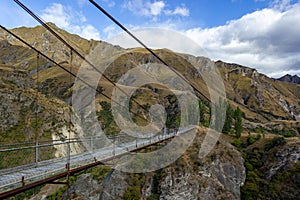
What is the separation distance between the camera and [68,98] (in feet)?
240

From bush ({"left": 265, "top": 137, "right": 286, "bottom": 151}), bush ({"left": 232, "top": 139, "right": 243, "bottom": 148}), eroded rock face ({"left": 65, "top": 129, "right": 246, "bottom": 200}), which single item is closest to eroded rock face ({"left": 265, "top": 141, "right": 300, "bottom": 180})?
bush ({"left": 265, "top": 137, "right": 286, "bottom": 151})

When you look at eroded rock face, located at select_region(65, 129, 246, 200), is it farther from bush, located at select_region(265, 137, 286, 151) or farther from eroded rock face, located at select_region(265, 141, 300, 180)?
bush, located at select_region(265, 137, 286, 151)

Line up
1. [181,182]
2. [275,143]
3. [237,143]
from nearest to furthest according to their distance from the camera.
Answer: [181,182] < [275,143] < [237,143]

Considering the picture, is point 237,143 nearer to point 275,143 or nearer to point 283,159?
point 275,143

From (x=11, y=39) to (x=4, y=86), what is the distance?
519 feet

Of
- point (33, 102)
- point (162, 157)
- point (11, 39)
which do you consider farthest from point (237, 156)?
point (11, 39)

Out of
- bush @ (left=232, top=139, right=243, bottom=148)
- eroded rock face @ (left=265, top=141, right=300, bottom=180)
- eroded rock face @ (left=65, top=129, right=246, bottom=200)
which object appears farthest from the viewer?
bush @ (left=232, top=139, right=243, bottom=148)

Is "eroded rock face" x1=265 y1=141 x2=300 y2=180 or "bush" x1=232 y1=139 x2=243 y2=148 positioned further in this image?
"bush" x1=232 y1=139 x2=243 y2=148

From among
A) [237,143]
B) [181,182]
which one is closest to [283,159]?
[237,143]

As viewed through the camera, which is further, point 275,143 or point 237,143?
point 237,143

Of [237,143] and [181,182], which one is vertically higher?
[237,143]

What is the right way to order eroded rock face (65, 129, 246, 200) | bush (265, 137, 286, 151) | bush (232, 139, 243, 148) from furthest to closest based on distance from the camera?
1. bush (232, 139, 243, 148)
2. bush (265, 137, 286, 151)
3. eroded rock face (65, 129, 246, 200)

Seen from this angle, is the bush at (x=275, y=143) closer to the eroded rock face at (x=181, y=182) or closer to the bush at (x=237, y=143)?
the bush at (x=237, y=143)

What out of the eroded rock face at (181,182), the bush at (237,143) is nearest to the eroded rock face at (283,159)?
the eroded rock face at (181,182)
